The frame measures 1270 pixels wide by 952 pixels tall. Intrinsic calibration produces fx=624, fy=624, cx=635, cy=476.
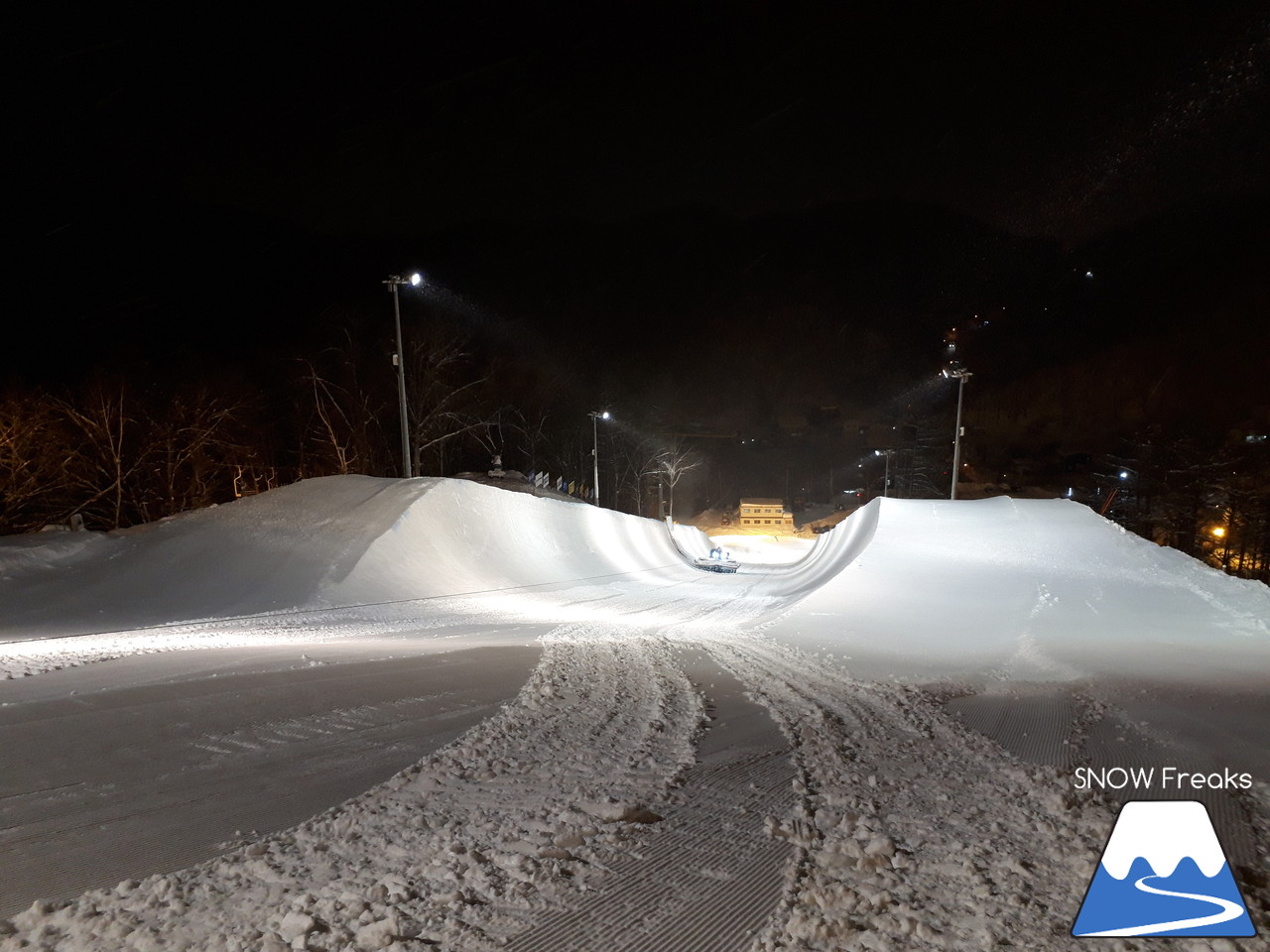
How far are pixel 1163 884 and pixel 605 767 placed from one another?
8.37ft

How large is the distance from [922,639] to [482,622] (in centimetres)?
659

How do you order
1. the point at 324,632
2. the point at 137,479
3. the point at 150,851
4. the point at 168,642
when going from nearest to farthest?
the point at 150,851 → the point at 168,642 → the point at 324,632 → the point at 137,479

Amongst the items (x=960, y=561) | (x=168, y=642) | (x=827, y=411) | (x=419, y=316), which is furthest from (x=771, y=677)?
(x=827, y=411)

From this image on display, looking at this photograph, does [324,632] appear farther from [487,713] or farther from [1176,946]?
[1176,946]

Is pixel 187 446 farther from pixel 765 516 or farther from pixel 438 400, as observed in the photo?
pixel 765 516

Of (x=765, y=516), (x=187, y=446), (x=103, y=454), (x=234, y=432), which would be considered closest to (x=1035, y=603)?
(x=103, y=454)

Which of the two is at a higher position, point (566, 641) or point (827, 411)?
point (827, 411)

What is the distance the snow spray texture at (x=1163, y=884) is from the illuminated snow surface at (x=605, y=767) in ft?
0.29

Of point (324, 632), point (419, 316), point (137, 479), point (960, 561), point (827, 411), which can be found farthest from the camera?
point (827, 411)

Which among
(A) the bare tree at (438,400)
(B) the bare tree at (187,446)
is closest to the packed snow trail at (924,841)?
(A) the bare tree at (438,400)

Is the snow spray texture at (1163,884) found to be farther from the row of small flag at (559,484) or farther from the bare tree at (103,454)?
the bare tree at (103,454)

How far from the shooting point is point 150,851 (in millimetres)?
2676

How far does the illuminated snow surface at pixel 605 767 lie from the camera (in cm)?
228

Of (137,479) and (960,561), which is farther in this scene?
(137,479)
